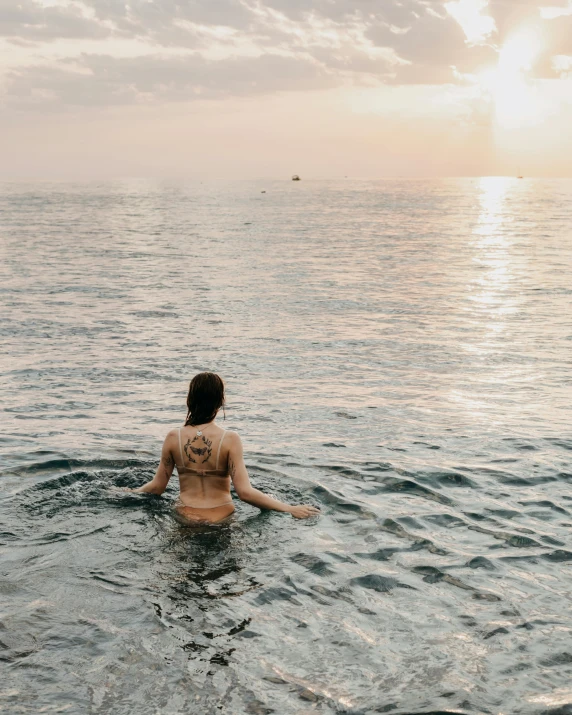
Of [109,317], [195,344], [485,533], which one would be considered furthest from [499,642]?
[109,317]

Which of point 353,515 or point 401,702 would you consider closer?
point 401,702

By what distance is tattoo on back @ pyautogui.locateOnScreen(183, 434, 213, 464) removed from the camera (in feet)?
27.0

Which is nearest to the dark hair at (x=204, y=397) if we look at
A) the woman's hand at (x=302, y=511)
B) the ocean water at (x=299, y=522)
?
the ocean water at (x=299, y=522)

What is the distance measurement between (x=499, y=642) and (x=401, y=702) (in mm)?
1237

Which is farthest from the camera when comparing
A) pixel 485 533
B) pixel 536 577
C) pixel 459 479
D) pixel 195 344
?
pixel 195 344

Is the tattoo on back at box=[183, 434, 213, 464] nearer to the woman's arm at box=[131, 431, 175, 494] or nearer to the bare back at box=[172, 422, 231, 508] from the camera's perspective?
the bare back at box=[172, 422, 231, 508]

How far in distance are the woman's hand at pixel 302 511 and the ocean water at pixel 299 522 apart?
14cm

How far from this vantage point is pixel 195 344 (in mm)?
20516

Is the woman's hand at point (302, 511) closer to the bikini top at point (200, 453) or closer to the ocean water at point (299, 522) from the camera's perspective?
the ocean water at point (299, 522)

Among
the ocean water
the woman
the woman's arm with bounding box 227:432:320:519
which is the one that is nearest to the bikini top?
the woman

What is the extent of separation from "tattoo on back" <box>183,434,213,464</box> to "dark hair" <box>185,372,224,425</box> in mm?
174

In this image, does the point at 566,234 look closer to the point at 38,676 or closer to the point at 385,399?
the point at 385,399

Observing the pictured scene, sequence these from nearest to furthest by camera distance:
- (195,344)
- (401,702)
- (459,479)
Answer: (401,702)
(459,479)
(195,344)

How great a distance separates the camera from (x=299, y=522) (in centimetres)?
884
